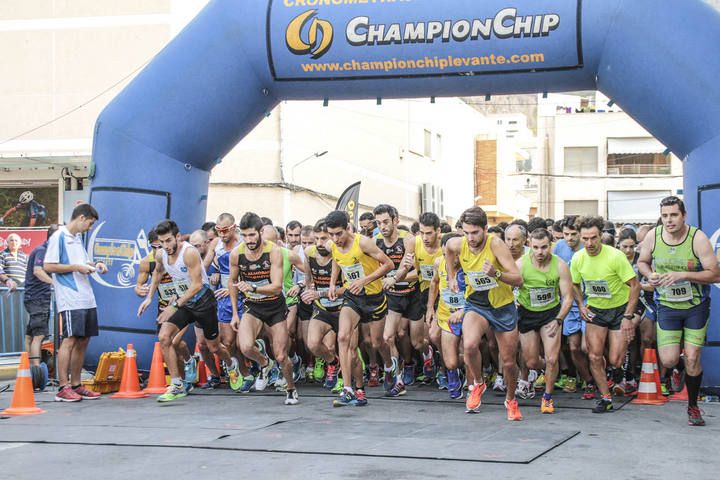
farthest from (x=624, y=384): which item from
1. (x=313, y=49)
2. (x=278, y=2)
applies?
(x=278, y=2)

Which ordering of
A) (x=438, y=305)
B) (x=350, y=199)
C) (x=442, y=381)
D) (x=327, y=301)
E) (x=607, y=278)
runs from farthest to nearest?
(x=350, y=199)
(x=442, y=381)
(x=327, y=301)
(x=438, y=305)
(x=607, y=278)

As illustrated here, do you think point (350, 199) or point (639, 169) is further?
point (639, 169)

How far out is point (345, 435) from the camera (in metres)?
8.06

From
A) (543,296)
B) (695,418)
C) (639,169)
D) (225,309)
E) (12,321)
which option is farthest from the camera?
(639,169)

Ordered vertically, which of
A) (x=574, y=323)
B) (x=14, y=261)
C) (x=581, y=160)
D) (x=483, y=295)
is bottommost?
(x=574, y=323)

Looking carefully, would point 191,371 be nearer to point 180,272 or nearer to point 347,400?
point 180,272

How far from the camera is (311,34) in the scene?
37.6 feet

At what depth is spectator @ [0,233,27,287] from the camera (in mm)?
15178

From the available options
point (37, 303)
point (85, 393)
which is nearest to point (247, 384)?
point (85, 393)

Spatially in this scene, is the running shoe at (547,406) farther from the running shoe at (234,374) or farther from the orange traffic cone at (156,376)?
the orange traffic cone at (156,376)

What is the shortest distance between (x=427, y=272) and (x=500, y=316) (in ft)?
6.96

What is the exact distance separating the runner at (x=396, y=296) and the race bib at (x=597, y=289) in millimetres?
2160

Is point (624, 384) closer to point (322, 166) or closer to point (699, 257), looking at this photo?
point (699, 257)

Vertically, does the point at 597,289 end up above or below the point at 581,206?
below
